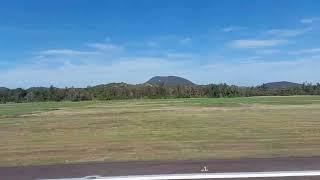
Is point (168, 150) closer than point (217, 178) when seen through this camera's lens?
No

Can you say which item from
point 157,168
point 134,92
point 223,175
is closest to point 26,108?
point 134,92

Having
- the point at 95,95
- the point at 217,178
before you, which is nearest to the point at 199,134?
the point at 217,178

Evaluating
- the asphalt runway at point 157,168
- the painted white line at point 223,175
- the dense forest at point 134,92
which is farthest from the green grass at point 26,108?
the painted white line at point 223,175

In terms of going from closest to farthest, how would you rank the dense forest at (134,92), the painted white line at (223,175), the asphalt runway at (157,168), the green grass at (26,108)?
the painted white line at (223,175) < the asphalt runway at (157,168) < the green grass at (26,108) < the dense forest at (134,92)

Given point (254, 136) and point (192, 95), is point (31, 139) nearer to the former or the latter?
point (254, 136)

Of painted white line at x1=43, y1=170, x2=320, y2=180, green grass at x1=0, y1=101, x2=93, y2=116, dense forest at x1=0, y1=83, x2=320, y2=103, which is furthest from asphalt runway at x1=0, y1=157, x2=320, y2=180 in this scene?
dense forest at x1=0, y1=83, x2=320, y2=103

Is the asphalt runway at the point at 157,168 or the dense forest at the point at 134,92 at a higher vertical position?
the dense forest at the point at 134,92

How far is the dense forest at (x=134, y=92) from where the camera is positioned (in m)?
78.8

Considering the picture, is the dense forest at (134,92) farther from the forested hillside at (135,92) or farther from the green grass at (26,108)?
the green grass at (26,108)

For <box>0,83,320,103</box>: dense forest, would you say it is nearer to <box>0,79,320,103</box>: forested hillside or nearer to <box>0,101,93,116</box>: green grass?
<box>0,79,320,103</box>: forested hillside

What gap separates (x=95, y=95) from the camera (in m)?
80.6

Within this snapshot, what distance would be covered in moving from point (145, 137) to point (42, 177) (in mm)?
11013

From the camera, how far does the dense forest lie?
78812mm

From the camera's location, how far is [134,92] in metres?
81.1
